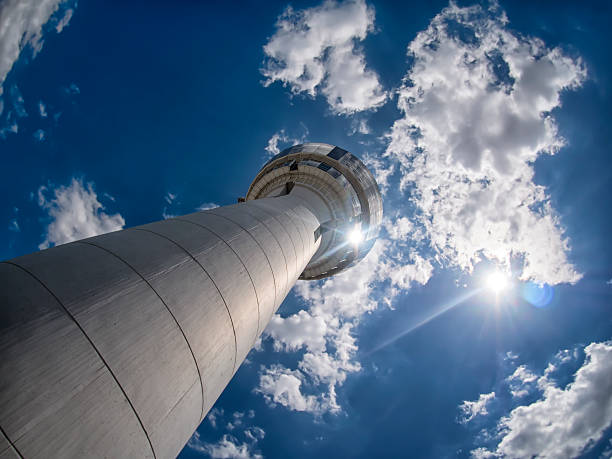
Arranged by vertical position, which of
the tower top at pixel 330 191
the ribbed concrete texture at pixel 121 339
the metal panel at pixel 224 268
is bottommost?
the ribbed concrete texture at pixel 121 339

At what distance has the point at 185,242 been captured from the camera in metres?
7.79

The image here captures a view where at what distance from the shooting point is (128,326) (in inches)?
202

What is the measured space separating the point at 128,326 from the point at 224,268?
130 inches

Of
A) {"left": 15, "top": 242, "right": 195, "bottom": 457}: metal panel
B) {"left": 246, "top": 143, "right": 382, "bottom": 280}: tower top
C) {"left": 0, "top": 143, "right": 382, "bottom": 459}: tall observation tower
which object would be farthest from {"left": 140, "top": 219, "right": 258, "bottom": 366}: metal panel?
{"left": 246, "top": 143, "right": 382, "bottom": 280}: tower top

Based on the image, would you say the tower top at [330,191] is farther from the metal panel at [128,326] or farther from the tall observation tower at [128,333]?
the metal panel at [128,326]

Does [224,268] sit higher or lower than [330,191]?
lower

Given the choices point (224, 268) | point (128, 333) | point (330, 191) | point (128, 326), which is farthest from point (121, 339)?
point (330, 191)

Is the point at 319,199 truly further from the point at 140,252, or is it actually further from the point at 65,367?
the point at 65,367

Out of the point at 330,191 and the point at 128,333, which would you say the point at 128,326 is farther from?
the point at 330,191

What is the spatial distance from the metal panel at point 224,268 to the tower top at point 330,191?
15633 mm

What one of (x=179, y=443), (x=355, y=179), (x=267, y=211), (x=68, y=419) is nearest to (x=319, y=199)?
(x=355, y=179)

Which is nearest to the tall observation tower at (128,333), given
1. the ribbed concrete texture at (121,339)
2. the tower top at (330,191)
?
the ribbed concrete texture at (121,339)

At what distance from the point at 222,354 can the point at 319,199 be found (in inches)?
774

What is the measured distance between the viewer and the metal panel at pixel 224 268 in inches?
307
